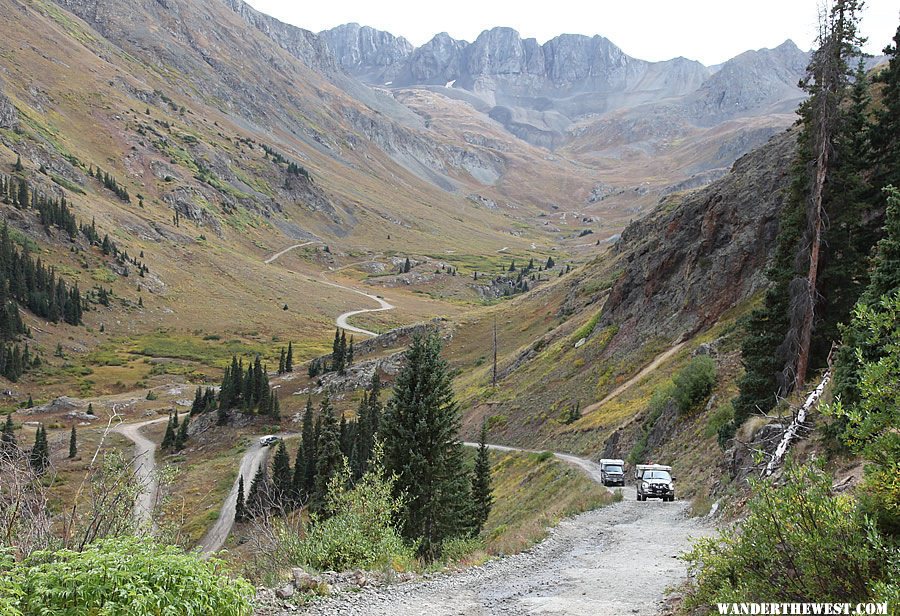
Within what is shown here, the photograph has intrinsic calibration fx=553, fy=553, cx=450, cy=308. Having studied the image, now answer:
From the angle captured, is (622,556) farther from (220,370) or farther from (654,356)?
(220,370)

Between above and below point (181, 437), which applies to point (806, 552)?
above

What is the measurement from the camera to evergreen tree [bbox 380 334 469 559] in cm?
2194

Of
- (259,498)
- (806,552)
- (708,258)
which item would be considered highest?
(708,258)

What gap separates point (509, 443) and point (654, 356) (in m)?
17.9

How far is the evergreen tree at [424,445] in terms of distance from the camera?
72.0ft

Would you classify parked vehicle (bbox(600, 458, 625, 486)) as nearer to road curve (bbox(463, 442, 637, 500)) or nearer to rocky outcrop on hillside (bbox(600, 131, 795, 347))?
road curve (bbox(463, 442, 637, 500))

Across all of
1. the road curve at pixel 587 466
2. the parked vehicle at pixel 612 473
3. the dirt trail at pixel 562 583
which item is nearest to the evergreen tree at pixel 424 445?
the dirt trail at pixel 562 583

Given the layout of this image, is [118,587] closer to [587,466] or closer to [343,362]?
[587,466]

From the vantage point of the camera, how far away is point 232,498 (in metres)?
73.4

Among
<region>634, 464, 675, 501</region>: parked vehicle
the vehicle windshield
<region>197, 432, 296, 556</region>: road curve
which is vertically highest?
the vehicle windshield

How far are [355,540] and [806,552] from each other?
10.0 meters

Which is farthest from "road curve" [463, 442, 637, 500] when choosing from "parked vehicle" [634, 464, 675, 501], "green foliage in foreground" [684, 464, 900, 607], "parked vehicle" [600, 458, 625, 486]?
"green foliage in foreground" [684, 464, 900, 607]

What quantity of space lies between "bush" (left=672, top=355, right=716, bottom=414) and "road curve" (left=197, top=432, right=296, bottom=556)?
129 feet

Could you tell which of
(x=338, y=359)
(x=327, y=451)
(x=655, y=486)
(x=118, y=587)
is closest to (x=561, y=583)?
(x=118, y=587)
